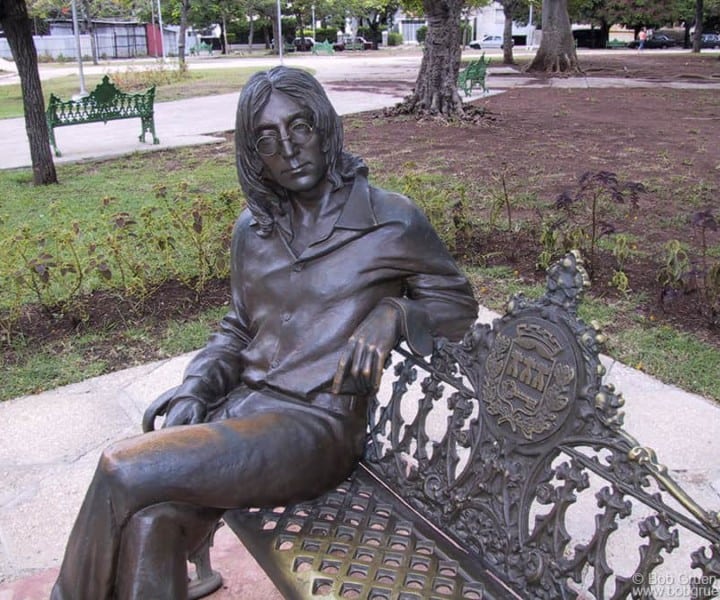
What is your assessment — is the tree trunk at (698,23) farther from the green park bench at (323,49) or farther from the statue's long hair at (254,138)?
the statue's long hair at (254,138)

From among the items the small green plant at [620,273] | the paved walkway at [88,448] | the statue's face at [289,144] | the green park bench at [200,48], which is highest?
the statue's face at [289,144]

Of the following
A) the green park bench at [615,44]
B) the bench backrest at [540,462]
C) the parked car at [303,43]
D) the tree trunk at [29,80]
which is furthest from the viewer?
the parked car at [303,43]

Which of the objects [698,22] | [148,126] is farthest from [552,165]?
[698,22]

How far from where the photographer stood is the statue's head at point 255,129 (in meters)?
2.16

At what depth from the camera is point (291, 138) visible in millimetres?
2186

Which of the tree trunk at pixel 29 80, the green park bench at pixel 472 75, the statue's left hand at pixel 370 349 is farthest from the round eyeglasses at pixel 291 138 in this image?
the green park bench at pixel 472 75

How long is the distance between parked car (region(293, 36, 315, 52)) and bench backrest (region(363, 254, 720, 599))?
53979 mm

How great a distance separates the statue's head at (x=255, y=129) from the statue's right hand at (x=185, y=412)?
1.83 ft

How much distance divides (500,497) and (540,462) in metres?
0.19

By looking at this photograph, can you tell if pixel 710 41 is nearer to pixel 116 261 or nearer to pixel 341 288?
pixel 116 261

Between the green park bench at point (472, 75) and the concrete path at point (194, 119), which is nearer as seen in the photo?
the concrete path at point (194, 119)

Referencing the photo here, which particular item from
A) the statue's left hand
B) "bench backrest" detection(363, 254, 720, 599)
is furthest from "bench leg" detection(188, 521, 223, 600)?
the statue's left hand

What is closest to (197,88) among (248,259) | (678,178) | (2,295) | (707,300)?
(678,178)

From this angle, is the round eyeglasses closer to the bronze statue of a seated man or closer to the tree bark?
the bronze statue of a seated man
